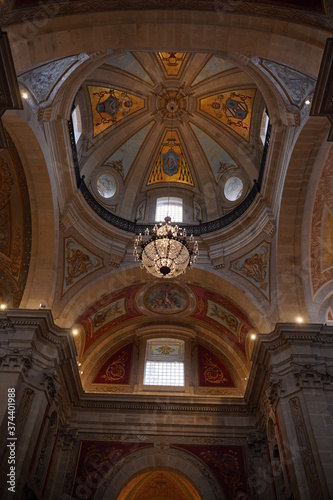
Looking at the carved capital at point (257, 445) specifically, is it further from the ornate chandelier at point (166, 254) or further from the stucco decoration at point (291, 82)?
the stucco decoration at point (291, 82)

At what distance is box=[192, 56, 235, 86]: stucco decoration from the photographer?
12.9m

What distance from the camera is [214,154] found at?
47.9 ft

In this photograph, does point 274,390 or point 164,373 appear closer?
point 274,390

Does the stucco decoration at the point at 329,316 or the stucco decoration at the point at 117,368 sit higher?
the stucco decoration at the point at 117,368

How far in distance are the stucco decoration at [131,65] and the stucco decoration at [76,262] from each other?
540 cm

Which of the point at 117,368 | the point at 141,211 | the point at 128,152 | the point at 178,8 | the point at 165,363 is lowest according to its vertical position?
the point at 178,8

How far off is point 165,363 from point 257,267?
4528 mm

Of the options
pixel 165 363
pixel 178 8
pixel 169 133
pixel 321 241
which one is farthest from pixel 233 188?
pixel 178 8

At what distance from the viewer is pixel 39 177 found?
10.7 metres

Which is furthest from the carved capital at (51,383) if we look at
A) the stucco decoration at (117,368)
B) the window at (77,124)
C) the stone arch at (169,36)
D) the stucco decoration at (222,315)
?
the window at (77,124)

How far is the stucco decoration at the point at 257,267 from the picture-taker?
11836mm

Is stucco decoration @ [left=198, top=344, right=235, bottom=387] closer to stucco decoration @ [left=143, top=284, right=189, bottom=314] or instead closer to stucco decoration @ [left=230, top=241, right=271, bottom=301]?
stucco decoration @ [left=143, top=284, right=189, bottom=314]

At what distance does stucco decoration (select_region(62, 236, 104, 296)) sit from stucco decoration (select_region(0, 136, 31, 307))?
1.07 m

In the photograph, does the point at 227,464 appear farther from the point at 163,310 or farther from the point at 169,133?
the point at 169,133
